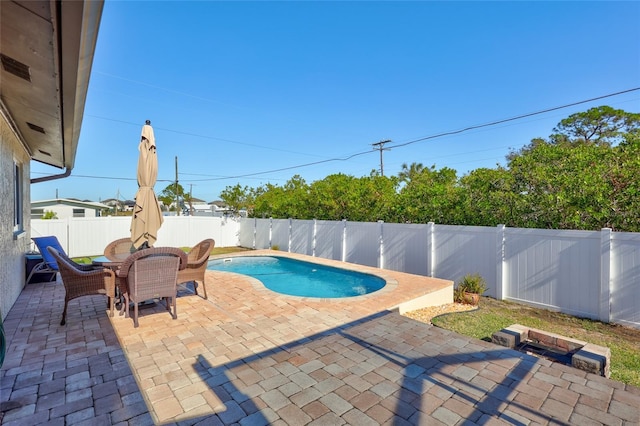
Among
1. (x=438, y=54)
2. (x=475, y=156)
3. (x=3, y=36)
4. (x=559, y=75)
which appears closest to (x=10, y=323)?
(x=3, y=36)

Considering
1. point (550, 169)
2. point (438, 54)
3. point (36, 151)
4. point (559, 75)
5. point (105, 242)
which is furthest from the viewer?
point (105, 242)

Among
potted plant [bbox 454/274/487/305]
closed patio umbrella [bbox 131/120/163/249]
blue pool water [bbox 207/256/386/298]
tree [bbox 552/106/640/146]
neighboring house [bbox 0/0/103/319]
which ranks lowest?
blue pool water [bbox 207/256/386/298]

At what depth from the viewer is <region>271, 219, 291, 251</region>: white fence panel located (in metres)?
15.8

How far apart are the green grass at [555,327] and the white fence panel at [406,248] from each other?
2655 mm

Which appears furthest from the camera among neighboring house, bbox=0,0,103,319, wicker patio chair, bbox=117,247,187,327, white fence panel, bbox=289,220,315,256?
white fence panel, bbox=289,220,315,256

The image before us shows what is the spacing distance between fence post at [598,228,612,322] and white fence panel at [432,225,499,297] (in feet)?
6.45

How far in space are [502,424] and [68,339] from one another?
17.0ft

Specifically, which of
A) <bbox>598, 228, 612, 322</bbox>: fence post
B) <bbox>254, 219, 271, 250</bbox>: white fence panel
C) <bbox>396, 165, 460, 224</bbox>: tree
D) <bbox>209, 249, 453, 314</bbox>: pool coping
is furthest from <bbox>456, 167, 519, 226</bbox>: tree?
<bbox>254, 219, 271, 250</bbox>: white fence panel

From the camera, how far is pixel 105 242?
15.2m

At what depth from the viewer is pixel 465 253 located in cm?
834

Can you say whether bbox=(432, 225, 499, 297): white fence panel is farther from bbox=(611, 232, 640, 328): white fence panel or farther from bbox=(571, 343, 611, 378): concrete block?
bbox=(571, 343, 611, 378): concrete block

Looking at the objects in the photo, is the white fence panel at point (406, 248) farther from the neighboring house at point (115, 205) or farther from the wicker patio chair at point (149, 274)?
the neighboring house at point (115, 205)

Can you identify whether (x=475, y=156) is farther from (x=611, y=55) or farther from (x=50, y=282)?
(x=50, y=282)

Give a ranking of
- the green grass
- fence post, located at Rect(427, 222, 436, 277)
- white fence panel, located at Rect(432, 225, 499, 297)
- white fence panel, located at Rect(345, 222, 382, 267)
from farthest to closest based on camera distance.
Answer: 1. white fence panel, located at Rect(345, 222, 382, 267)
2. fence post, located at Rect(427, 222, 436, 277)
3. white fence panel, located at Rect(432, 225, 499, 297)
4. the green grass
